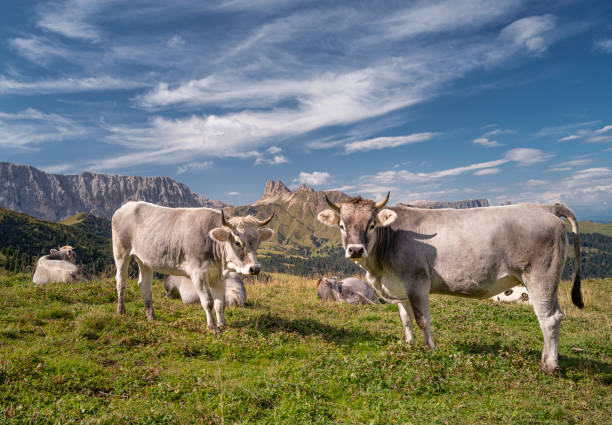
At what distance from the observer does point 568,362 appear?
8180 mm

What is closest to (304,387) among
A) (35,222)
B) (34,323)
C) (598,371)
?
(598,371)

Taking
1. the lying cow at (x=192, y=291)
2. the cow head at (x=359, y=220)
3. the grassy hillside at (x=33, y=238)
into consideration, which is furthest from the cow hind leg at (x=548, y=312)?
the grassy hillside at (x=33, y=238)

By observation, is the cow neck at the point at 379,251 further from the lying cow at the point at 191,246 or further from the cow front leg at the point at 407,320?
the lying cow at the point at 191,246

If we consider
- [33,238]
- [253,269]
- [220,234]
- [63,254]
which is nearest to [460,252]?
[253,269]

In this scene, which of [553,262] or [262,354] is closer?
[553,262]

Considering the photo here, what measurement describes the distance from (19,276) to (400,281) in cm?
1673

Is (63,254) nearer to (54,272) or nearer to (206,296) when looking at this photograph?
(54,272)

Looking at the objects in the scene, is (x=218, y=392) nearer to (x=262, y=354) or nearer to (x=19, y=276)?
(x=262, y=354)

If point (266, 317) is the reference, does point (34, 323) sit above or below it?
above

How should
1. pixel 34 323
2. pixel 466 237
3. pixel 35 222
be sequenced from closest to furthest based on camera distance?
pixel 466 237 → pixel 34 323 → pixel 35 222

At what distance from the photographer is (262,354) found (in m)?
8.32

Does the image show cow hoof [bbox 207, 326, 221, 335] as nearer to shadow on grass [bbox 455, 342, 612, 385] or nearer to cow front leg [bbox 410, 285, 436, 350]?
cow front leg [bbox 410, 285, 436, 350]

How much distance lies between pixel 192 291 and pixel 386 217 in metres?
8.48

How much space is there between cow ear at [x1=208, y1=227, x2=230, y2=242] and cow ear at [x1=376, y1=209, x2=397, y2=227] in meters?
3.97
